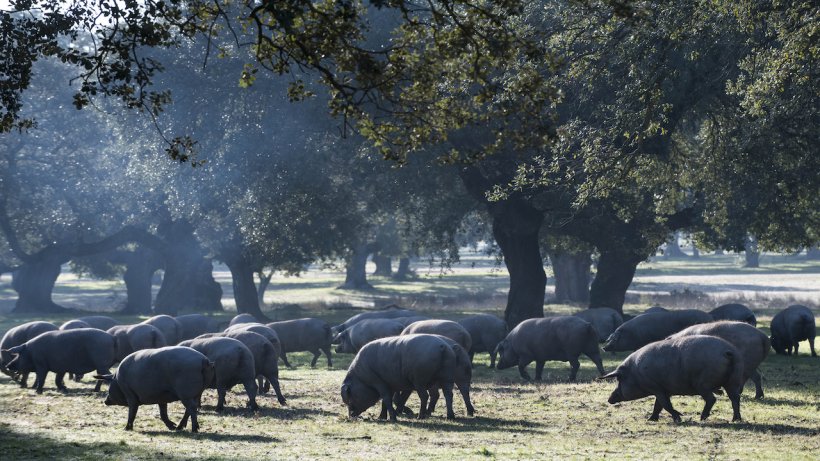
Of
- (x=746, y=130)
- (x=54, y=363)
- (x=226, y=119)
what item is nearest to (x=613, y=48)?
(x=746, y=130)

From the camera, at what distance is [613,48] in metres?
20.6

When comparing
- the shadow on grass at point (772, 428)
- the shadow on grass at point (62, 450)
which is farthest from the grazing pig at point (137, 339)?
the shadow on grass at point (772, 428)

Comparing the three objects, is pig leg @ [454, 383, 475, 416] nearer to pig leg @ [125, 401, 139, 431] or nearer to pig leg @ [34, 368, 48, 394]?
pig leg @ [125, 401, 139, 431]

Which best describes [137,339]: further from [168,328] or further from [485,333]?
[485,333]

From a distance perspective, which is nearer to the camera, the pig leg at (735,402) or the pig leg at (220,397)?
the pig leg at (735,402)

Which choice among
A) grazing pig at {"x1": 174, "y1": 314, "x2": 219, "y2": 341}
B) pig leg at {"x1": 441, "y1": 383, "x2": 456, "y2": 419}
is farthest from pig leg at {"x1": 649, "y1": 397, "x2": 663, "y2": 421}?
grazing pig at {"x1": 174, "y1": 314, "x2": 219, "y2": 341}

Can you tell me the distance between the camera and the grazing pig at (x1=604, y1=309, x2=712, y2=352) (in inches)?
1091

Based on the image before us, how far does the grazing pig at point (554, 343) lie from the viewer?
2508 centimetres

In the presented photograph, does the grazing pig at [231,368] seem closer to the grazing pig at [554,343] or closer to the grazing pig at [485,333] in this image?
the grazing pig at [554,343]

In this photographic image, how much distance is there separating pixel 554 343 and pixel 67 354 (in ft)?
36.4

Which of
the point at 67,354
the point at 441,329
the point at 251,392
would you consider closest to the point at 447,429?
the point at 251,392

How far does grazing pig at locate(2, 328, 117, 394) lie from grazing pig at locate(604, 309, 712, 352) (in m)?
12.8

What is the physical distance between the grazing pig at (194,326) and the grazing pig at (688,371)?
18.8 m

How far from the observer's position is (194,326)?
110 ft
